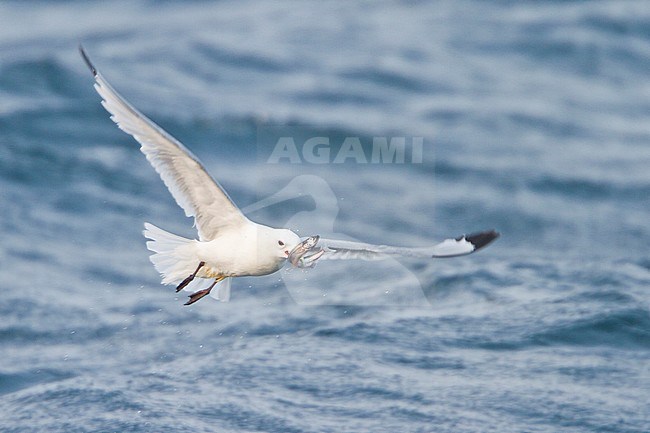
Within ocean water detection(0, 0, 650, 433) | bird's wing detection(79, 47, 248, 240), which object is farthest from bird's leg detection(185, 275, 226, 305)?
ocean water detection(0, 0, 650, 433)

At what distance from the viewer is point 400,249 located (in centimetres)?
716

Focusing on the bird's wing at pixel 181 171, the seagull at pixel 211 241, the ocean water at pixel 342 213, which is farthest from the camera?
the ocean water at pixel 342 213

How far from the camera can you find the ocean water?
30.2 feet

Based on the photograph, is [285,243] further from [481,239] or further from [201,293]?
[481,239]

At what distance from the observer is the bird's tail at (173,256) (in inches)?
283

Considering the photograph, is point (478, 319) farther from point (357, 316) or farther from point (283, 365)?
point (283, 365)

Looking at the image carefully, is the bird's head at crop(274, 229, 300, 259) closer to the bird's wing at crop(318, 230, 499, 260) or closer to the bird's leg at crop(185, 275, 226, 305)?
the bird's wing at crop(318, 230, 499, 260)

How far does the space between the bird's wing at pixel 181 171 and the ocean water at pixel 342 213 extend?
205 cm

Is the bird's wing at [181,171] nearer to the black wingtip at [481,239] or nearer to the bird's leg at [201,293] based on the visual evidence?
the bird's leg at [201,293]

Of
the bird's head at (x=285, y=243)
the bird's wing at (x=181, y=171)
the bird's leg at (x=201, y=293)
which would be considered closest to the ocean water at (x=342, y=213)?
the bird's leg at (x=201, y=293)

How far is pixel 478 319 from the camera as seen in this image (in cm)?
1085

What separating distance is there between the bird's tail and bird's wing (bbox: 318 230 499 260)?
32.2 inches

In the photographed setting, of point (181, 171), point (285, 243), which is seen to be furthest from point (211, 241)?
point (285, 243)

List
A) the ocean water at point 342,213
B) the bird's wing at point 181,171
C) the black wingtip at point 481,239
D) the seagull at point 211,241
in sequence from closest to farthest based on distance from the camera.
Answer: the bird's wing at point 181,171
the seagull at point 211,241
the black wingtip at point 481,239
the ocean water at point 342,213
